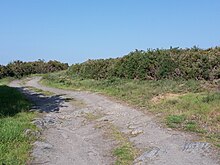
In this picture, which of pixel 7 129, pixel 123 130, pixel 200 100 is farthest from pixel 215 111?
pixel 7 129

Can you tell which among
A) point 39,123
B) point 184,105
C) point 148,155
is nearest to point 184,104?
point 184,105

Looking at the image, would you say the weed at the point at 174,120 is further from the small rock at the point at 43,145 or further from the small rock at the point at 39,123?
the small rock at the point at 39,123

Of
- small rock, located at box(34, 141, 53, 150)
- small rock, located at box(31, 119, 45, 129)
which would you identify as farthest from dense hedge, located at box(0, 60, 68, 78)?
small rock, located at box(34, 141, 53, 150)

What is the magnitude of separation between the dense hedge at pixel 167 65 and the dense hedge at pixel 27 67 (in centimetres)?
3122

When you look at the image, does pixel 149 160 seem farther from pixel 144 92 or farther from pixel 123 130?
pixel 144 92

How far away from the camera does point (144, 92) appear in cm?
1855

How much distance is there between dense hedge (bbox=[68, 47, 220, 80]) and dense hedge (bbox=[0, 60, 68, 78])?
31.2 metres

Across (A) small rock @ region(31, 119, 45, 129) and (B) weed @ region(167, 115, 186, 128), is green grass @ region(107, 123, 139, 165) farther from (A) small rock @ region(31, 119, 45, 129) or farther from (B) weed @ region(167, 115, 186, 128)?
(A) small rock @ region(31, 119, 45, 129)

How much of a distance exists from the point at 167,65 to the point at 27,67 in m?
46.4

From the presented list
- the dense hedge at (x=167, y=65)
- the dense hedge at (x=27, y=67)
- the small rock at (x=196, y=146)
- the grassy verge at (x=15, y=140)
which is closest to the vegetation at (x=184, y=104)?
the small rock at (x=196, y=146)

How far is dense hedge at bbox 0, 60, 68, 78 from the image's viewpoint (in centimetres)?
5916

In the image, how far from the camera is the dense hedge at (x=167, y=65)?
20.1 meters

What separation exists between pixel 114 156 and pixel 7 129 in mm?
3449

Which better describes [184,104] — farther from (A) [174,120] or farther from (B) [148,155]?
(B) [148,155]
